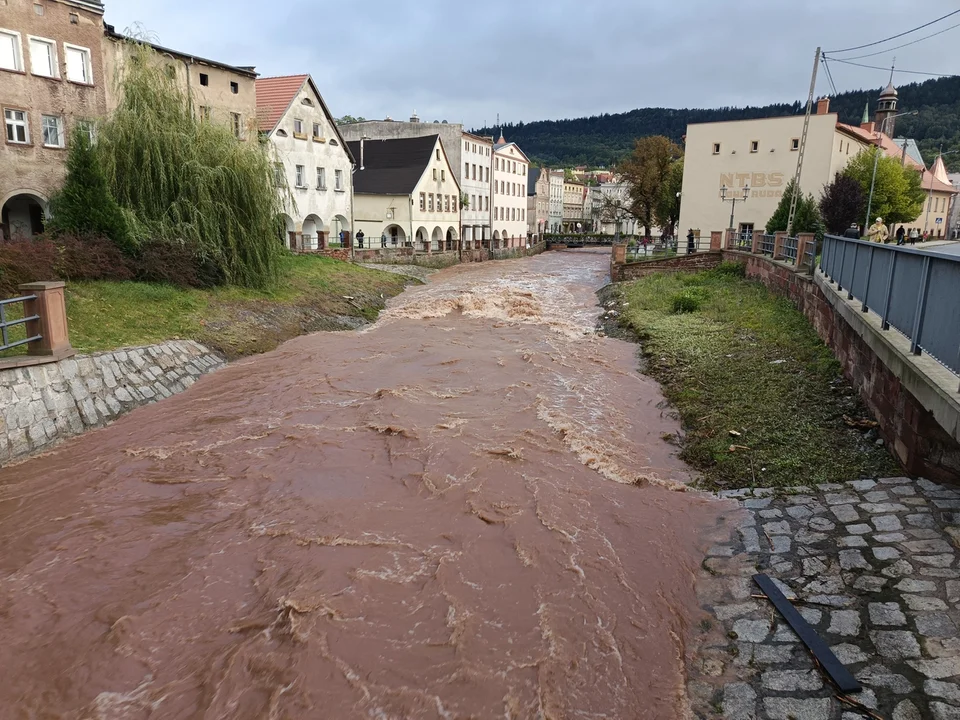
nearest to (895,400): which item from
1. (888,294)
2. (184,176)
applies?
(888,294)

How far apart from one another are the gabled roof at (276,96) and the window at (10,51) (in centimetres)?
1447

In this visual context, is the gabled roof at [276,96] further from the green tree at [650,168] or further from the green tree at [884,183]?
the green tree at [884,183]

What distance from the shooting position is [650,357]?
688 inches

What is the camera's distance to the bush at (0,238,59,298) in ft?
47.9

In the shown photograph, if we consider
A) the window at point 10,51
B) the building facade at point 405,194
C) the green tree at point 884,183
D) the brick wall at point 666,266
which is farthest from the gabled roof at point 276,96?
the green tree at point 884,183

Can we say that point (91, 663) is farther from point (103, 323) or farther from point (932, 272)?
point (103, 323)

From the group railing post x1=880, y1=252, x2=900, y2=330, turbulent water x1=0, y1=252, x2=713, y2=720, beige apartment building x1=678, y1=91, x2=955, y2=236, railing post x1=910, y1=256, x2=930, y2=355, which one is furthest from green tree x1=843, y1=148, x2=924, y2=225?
railing post x1=910, y1=256, x2=930, y2=355

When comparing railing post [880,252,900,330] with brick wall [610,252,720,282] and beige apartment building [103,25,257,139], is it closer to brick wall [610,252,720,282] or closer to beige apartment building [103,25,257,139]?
beige apartment building [103,25,257,139]

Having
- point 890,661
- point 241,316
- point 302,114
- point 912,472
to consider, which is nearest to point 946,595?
point 890,661

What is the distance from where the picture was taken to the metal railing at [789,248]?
2153 cm

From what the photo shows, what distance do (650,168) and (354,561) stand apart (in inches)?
2435

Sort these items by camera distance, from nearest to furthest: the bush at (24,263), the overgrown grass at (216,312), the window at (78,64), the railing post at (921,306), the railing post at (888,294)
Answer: the railing post at (921,306) → the railing post at (888,294) → the bush at (24,263) → the overgrown grass at (216,312) → the window at (78,64)

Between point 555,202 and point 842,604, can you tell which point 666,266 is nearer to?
point 842,604

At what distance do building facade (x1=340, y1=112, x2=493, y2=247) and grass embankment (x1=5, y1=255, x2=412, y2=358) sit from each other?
1389 inches
